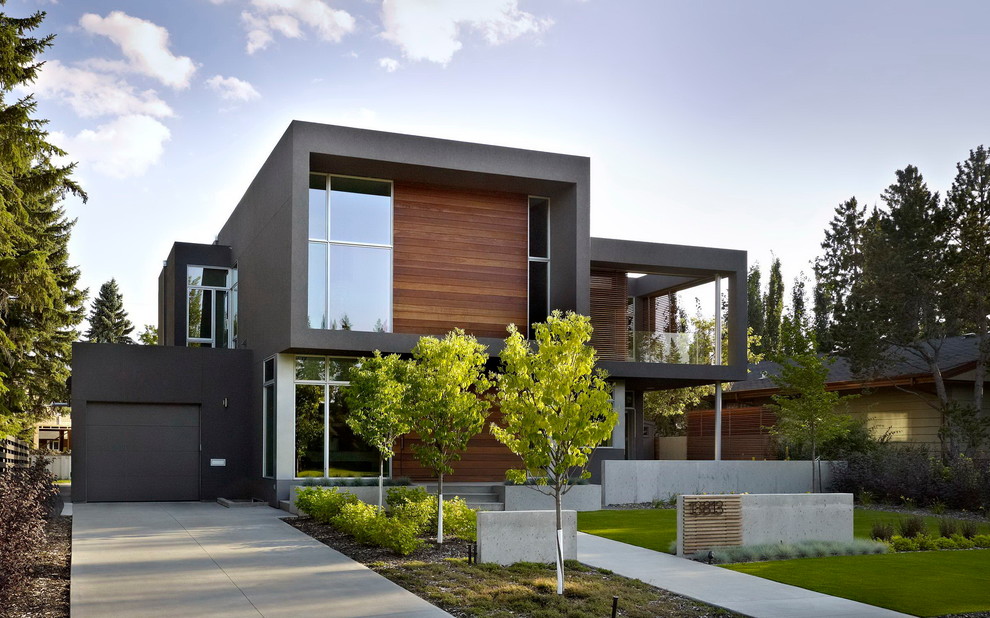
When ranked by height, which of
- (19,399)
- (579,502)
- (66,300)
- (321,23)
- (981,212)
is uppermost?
(321,23)

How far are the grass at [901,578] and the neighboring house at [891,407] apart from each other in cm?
1447

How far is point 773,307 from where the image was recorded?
53594mm

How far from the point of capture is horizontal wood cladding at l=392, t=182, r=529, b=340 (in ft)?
68.1

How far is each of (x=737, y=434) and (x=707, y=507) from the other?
19546mm

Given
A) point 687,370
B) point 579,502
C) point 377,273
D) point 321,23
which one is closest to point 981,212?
point 687,370

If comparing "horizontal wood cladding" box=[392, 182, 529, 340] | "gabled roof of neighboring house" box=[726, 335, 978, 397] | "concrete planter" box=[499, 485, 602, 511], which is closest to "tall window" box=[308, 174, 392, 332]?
"horizontal wood cladding" box=[392, 182, 529, 340]

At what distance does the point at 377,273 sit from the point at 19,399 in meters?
9.40

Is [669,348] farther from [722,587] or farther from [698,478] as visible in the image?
[722,587]

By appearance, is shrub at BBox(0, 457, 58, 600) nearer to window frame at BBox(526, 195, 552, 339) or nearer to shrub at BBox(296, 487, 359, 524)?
shrub at BBox(296, 487, 359, 524)

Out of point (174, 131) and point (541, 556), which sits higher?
point (174, 131)

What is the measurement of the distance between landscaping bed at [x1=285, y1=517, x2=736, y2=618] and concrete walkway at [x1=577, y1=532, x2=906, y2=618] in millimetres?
360

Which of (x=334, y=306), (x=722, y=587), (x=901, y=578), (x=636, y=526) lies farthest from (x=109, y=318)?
(x=901, y=578)

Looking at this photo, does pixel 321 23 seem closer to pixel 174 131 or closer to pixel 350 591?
pixel 174 131

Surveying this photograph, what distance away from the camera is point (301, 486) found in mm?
18969
